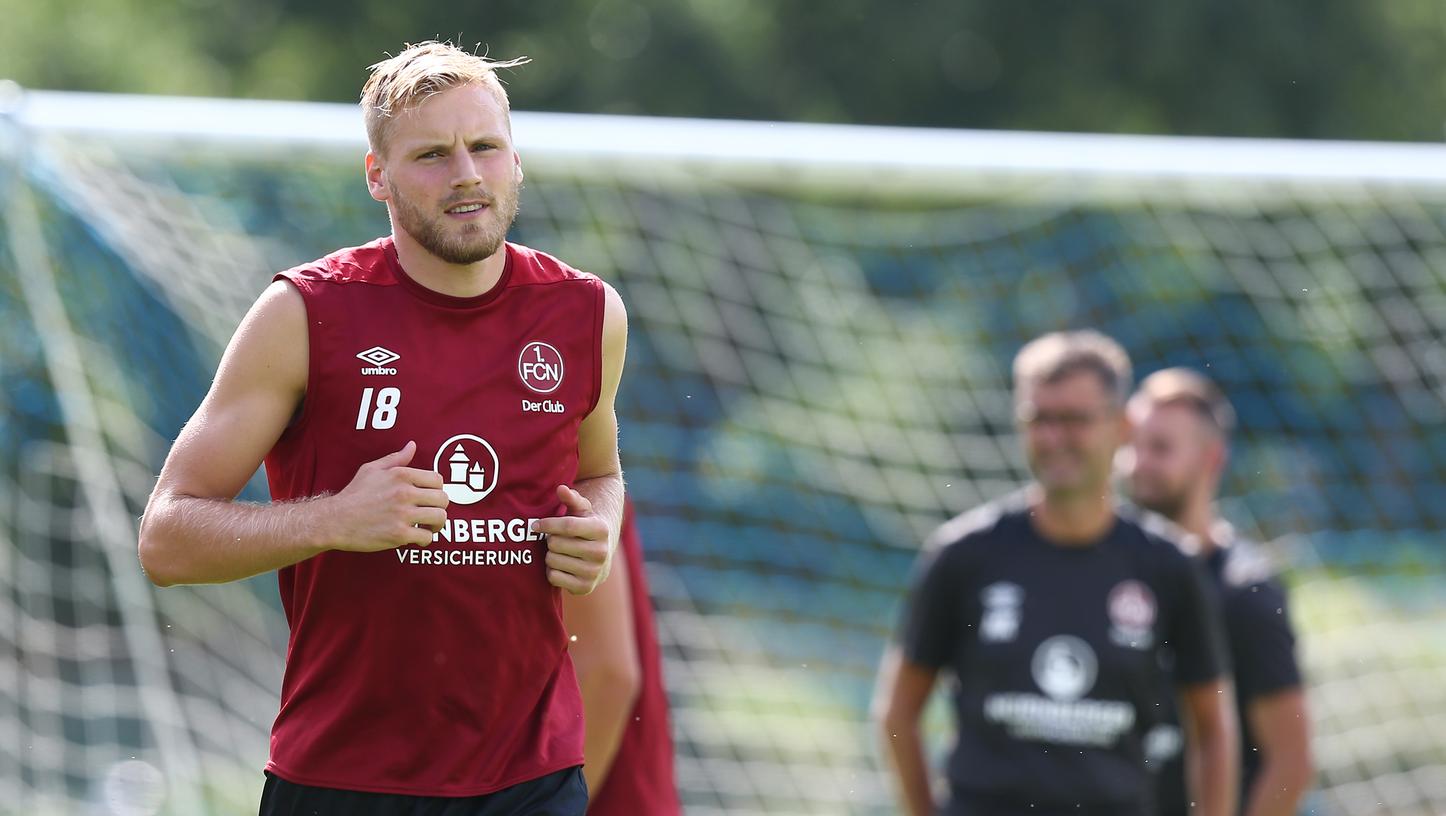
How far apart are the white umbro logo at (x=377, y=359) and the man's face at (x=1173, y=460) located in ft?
13.1

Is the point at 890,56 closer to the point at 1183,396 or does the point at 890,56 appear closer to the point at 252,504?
the point at 1183,396

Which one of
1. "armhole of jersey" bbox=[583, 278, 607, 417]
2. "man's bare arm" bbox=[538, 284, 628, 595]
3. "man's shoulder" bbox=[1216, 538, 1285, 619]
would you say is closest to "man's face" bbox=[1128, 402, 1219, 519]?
"man's shoulder" bbox=[1216, 538, 1285, 619]

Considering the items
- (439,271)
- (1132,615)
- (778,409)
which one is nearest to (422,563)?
(439,271)

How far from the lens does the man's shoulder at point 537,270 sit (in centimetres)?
304

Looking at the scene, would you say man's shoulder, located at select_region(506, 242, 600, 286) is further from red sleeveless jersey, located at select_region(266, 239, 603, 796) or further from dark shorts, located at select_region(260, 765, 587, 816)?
dark shorts, located at select_region(260, 765, 587, 816)

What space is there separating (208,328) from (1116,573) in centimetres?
370

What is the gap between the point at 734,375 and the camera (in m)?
15.4

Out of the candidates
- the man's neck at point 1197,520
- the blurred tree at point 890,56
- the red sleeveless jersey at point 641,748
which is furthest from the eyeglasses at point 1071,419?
the blurred tree at point 890,56

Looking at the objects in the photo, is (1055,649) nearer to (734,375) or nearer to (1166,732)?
(1166,732)

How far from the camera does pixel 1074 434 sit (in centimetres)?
537

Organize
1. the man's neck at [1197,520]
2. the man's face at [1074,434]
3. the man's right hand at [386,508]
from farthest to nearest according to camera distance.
Result: the man's neck at [1197,520], the man's face at [1074,434], the man's right hand at [386,508]

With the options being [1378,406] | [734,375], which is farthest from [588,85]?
[1378,406]

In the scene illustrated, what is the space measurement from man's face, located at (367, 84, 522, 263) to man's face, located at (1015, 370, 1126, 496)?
9.11 feet

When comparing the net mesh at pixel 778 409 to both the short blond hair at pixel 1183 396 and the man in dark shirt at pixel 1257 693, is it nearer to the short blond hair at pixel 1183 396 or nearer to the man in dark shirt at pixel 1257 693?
the short blond hair at pixel 1183 396
